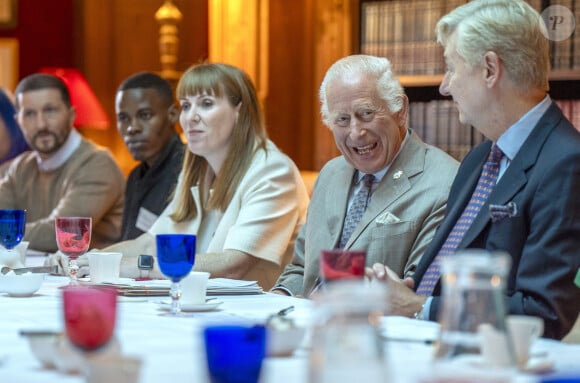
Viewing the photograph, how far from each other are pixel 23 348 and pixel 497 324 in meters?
0.74

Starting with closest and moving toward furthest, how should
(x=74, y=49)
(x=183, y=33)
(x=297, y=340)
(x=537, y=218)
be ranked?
1. (x=297, y=340)
2. (x=537, y=218)
3. (x=183, y=33)
4. (x=74, y=49)

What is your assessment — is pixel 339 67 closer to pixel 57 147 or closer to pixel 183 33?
pixel 57 147

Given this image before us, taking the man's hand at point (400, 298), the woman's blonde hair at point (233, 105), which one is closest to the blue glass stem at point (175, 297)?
the man's hand at point (400, 298)

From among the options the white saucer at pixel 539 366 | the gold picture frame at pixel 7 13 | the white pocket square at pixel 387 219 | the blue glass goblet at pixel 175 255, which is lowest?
the white saucer at pixel 539 366

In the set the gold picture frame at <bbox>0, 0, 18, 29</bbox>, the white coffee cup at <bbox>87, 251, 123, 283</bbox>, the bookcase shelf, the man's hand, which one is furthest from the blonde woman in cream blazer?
the gold picture frame at <bbox>0, 0, 18, 29</bbox>

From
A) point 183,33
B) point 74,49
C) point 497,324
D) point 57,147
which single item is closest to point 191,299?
point 497,324

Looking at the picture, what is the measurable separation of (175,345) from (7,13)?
5.27m

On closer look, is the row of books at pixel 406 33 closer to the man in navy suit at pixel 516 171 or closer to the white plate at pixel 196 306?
the man in navy suit at pixel 516 171

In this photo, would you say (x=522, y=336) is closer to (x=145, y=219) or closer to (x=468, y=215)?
(x=468, y=215)

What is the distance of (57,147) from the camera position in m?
4.48

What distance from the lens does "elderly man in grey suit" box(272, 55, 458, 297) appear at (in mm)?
2535

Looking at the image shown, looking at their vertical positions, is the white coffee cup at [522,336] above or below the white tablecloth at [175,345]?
above

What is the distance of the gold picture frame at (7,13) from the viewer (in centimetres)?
634

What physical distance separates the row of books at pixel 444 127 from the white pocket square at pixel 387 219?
2.03 meters
